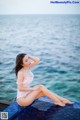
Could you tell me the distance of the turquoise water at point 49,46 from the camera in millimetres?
2746

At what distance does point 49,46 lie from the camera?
9.29 feet

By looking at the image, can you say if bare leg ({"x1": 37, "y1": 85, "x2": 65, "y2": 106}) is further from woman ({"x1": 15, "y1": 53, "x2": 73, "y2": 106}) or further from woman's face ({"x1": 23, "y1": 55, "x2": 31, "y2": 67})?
woman's face ({"x1": 23, "y1": 55, "x2": 31, "y2": 67})

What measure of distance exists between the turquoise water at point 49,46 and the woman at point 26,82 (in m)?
0.05

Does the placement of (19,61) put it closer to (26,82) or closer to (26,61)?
(26,61)

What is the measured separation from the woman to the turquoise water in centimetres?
5

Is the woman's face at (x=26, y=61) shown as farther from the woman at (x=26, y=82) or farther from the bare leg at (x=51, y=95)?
the bare leg at (x=51, y=95)

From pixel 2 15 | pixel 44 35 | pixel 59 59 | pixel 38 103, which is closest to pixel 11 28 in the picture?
pixel 2 15

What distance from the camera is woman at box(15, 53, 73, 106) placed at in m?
2.87

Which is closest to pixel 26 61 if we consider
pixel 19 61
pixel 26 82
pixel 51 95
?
pixel 19 61

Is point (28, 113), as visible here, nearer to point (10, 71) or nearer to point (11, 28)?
point (10, 71)

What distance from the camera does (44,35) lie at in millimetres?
2836

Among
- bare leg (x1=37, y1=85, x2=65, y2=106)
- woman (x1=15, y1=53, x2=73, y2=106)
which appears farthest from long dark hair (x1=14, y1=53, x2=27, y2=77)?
bare leg (x1=37, y1=85, x2=65, y2=106)

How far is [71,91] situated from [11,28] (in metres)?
0.91

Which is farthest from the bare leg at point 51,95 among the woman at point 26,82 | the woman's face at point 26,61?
the woman's face at point 26,61
